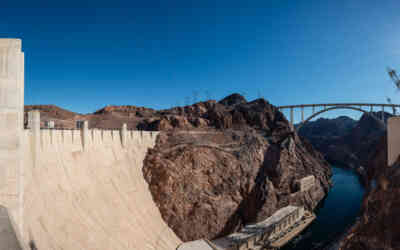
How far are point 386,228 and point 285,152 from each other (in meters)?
40.7

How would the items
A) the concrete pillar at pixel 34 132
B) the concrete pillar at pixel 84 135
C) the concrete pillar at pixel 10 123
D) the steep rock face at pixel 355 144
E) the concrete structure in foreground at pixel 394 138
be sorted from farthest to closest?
the steep rock face at pixel 355 144 < the concrete pillar at pixel 84 135 < the concrete pillar at pixel 34 132 < the concrete pillar at pixel 10 123 < the concrete structure in foreground at pixel 394 138

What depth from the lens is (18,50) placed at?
7707 millimetres

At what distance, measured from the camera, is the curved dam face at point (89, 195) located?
47.4 ft

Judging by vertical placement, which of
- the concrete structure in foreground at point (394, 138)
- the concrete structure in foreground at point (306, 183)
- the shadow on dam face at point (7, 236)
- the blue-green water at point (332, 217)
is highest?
the concrete structure in foreground at point (394, 138)

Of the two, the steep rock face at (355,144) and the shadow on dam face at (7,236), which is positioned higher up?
the shadow on dam face at (7,236)

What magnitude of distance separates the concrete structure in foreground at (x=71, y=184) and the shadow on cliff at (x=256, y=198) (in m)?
8.66

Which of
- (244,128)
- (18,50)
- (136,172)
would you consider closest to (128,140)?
(136,172)

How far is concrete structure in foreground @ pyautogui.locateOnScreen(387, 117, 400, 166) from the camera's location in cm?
717

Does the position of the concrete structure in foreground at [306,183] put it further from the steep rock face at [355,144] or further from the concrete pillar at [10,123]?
the steep rock face at [355,144]

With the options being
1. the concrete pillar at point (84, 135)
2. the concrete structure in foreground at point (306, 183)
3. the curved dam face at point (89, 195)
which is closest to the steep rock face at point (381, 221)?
the curved dam face at point (89, 195)

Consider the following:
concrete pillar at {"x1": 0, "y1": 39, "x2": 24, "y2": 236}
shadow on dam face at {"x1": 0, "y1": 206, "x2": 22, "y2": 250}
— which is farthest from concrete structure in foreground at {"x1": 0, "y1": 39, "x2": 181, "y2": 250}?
shadow on dam face at {"x1": 0, "y1": 206, "x2": 22, "y2": 250}

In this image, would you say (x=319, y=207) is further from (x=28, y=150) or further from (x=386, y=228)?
(x=28, y=150)

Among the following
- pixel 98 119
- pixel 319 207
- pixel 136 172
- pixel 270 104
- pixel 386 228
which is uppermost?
pixel 270 104

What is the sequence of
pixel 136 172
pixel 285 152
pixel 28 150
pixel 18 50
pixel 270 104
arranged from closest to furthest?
pixel 18 50
pixel 28 150
pixel 136 172
pixel 285 152
pixel 270 104
